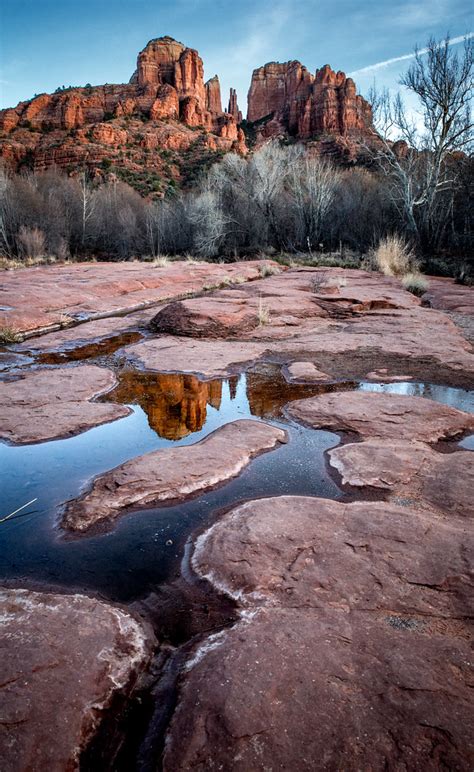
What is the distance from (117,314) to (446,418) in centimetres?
631

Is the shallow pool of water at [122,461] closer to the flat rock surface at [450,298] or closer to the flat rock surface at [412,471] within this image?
the flat rock surface at [412,471]

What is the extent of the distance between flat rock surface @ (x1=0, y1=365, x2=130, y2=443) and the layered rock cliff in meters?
43.3

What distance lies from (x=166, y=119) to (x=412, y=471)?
73464mm

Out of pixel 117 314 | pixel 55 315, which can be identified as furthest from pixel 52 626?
pixel 117 314

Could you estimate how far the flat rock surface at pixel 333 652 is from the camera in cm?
98

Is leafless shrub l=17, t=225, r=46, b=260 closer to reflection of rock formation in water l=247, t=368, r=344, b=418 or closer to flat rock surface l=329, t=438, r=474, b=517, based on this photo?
reflection of rock formation in water l=247, t=368, r=344, b=418

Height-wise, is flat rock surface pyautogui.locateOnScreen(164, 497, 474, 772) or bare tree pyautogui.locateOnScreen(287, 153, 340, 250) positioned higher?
bare tree pyautogui.locateOnScreen(287, 153, 340, 250)

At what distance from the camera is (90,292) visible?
8844 millimetres

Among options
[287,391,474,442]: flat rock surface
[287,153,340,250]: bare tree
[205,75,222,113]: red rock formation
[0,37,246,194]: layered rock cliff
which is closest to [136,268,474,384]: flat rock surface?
[287,391,474,442]: flat rock surface

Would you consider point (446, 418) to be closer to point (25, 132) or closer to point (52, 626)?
point (52, 626)

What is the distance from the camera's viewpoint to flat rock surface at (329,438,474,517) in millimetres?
2051

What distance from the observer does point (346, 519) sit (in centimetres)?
187

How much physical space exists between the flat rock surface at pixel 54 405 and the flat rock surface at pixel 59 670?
1.58 meters

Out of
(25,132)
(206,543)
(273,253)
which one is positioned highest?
(25,132)
